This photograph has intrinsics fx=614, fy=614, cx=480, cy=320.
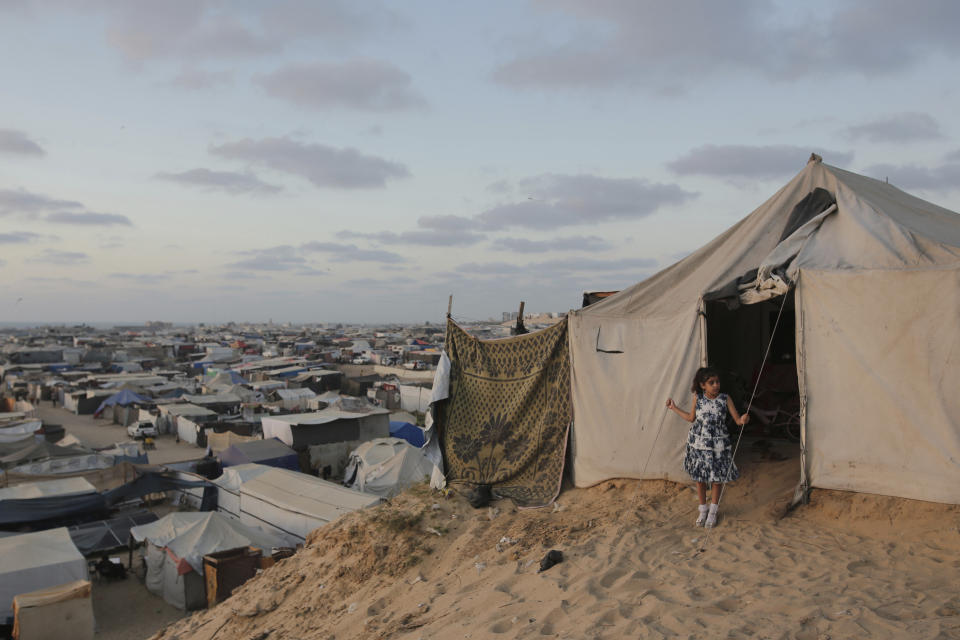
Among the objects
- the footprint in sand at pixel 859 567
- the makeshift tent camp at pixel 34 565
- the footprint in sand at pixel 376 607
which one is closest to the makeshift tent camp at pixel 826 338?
the footprint in sand at pixel 859 567

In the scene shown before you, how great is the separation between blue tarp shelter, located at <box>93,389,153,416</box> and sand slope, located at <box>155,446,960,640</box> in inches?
1175

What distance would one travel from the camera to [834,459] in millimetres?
5332

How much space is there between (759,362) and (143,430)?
94.1 ft

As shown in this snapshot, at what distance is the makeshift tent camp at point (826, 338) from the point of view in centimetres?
493

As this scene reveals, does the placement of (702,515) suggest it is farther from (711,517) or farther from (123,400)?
(123,400)

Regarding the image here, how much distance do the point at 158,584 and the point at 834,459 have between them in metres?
13.1

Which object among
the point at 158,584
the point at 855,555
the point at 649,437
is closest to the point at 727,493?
the point at 649,437

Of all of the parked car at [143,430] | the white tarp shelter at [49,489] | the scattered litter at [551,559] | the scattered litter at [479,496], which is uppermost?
the scattered litter at [551,559]

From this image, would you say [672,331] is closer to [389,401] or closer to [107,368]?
[389,401]

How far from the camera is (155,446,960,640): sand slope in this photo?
3793 mm

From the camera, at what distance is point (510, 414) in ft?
24.6

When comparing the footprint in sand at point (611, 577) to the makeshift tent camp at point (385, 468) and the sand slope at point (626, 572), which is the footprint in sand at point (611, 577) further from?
the makeshift tent camp at point (385, 468)

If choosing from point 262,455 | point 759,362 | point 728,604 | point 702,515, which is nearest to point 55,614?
point 262,455

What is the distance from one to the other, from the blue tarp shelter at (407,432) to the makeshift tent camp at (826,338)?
56.3ft
